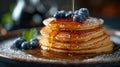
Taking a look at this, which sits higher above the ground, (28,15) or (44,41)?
(28,15)

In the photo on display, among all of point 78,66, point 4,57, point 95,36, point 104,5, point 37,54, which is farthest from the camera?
point 104,5

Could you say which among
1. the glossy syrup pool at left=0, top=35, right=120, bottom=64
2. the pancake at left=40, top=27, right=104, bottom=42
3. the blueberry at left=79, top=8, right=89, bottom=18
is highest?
the blueberry at left=79, top=8, right=89, bottom=18

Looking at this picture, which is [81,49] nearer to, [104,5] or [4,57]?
[4,57]

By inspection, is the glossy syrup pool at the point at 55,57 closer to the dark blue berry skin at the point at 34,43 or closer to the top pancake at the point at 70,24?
the dark blue berry skin at the point at 34,43

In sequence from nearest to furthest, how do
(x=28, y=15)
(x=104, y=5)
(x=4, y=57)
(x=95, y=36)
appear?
(x=4, y=57) < (x=95, y=36) < (x=28, y=15) < (x=104, y=5)

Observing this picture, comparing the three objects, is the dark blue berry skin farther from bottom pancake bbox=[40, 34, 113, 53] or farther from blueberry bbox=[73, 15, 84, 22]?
blueberry bbox=[73, 15, 84, 22]

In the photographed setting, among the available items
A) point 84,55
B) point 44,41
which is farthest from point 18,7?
point 84,55

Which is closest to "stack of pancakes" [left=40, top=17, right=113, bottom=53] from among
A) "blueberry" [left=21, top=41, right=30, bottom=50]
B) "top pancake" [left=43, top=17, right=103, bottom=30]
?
"top pancake" [left=43, top=17, right=103, bottom=30]
